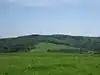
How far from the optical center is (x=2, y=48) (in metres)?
17.7

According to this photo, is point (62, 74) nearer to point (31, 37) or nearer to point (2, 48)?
point (2, 48)

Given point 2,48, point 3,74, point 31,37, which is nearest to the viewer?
point 3,74

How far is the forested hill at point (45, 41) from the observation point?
686 inches

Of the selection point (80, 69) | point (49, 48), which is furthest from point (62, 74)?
point (49, 48)

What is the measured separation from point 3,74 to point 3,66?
1.11 meters

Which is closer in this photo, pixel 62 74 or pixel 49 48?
pixel 62 74

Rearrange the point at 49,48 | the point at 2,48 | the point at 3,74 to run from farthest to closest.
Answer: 1. the point at 2,48
2. the point at 49,48
3. the point at 3,74

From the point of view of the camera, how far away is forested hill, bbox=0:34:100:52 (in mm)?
17422

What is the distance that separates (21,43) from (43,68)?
11.0 metres

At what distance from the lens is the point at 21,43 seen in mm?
18703

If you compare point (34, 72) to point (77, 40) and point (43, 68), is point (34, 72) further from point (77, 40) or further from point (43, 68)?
point (77, 40)

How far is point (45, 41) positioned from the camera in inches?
766

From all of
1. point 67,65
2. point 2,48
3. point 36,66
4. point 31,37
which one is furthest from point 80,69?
point 31,37

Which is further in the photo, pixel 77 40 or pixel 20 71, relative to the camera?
pixel 77 40
